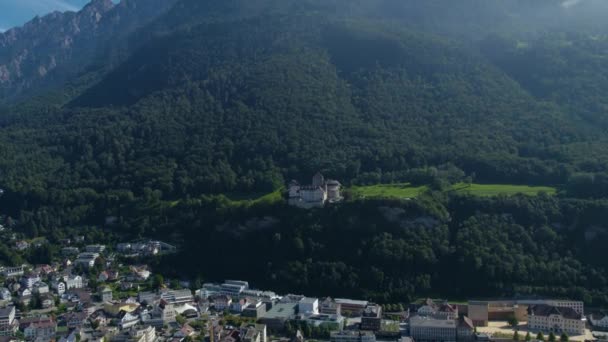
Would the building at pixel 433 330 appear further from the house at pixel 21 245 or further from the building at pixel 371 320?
the house at pixel 21 245

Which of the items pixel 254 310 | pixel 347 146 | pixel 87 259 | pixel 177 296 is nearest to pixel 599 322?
→ pixel 254 310

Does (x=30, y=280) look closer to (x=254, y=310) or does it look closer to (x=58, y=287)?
(x=58, y=287)

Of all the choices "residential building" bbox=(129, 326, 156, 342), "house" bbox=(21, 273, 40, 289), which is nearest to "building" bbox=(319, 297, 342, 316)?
"residential building" bbox=(129, 326, 156, 342)

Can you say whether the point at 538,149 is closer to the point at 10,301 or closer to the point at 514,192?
the point at 514,192

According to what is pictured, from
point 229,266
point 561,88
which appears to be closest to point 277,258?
point 229,266

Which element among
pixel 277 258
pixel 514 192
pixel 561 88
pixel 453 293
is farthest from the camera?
pixel 561 88
